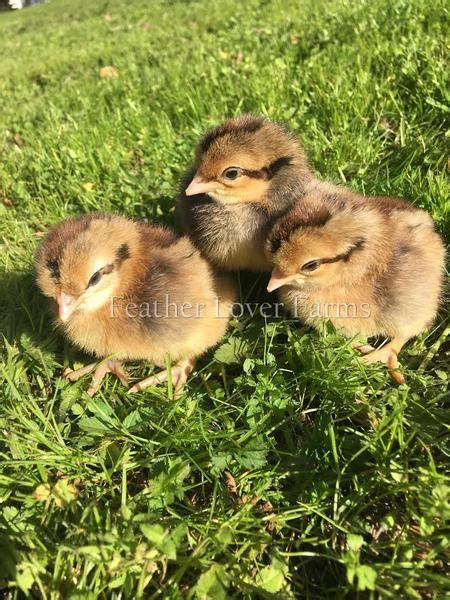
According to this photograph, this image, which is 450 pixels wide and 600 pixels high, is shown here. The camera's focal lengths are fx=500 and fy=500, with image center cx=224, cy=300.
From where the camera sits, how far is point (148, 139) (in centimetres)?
391

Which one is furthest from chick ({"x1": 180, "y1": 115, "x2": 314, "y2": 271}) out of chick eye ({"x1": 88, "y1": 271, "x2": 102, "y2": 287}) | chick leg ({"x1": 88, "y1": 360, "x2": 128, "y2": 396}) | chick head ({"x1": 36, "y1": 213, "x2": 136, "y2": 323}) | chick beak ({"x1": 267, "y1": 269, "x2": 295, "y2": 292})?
chick leg ({"x1": 88, "y1": 360, "x2": 128, "y2": 396})

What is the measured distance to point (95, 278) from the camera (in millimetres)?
2092

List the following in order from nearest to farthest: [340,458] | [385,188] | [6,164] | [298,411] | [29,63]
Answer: [340,458]
[298,411]
[385,188]
[6,164]
[29,63]

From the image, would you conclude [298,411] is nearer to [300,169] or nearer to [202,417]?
[202,417]

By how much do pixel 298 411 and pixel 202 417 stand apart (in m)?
0.41

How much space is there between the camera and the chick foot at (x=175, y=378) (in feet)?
7.76

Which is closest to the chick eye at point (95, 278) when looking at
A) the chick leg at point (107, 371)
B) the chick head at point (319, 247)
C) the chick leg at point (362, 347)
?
the chick leg at point (107, 371)

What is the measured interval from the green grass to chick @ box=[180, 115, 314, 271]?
0.35 m

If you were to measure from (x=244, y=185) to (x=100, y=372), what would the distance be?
115 cm

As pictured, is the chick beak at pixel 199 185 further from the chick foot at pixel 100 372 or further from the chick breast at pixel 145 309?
the chick foot at pixel 100 372

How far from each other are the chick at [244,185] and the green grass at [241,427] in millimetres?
350

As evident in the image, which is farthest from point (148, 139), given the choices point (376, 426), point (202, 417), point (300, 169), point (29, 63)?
point (29, 63)

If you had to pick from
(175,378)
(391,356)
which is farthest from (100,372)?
(391,356)

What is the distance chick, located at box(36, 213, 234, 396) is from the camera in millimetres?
2049
